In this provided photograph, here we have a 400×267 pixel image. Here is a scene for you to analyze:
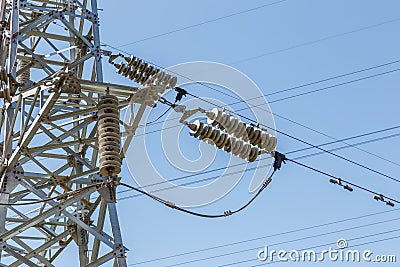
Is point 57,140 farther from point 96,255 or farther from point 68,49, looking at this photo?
point 68,49

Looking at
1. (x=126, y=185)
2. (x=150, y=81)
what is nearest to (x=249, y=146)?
(x=126, y=185)

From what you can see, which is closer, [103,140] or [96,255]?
[103,140]

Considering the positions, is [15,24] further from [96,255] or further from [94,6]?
[96,255]

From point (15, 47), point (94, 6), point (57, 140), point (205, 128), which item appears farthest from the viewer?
point (94, 6)

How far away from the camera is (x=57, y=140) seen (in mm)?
9797

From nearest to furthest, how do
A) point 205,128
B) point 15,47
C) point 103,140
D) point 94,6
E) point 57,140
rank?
1. point 103,140
2. point 205,128
3. point 57,140
4. point 15,47
5. point 94,6

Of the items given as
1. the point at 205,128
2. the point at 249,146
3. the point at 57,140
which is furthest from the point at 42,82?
the point at 249,146

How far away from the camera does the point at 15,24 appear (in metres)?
10.8

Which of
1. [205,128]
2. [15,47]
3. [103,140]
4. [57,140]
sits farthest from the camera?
[15,47]

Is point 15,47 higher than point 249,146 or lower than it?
higher

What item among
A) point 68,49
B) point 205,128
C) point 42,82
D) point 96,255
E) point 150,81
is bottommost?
point 96,255

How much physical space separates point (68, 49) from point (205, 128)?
5.08 metres

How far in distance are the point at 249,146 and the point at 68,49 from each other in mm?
5460

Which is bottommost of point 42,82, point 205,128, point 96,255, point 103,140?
point 96,255
